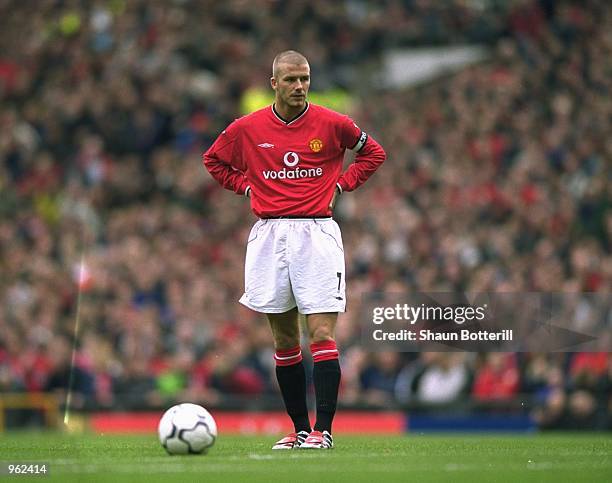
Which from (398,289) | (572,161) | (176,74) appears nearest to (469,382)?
(398,289)

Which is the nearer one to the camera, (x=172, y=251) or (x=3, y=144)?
(x=172, y=251)

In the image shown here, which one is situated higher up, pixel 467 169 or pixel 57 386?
pixel 467 169

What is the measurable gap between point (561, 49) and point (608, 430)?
7.14m

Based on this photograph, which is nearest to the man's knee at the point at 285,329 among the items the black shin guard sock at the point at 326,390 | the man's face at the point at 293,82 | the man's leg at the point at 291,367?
the man's leg at the point at 291,367

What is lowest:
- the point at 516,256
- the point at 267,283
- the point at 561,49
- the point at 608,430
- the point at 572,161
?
the point at 608,430

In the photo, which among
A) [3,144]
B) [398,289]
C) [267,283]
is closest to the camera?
[267,283]

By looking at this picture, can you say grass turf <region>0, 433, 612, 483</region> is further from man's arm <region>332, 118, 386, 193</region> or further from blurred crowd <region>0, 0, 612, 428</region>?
blurred crowd <region>0, 0, 612, 428</region>

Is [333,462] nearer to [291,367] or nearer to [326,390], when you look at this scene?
[326,390]

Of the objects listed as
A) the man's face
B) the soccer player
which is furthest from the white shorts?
the man's face

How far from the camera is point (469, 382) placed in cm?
1521

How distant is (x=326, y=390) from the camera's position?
28.6 ft

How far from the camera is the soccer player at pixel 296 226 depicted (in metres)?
8.80

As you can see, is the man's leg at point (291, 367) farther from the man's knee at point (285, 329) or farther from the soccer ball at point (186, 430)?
the soccer ball at point (186, 430)

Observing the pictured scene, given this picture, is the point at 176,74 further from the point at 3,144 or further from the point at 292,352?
the point at 292,352
